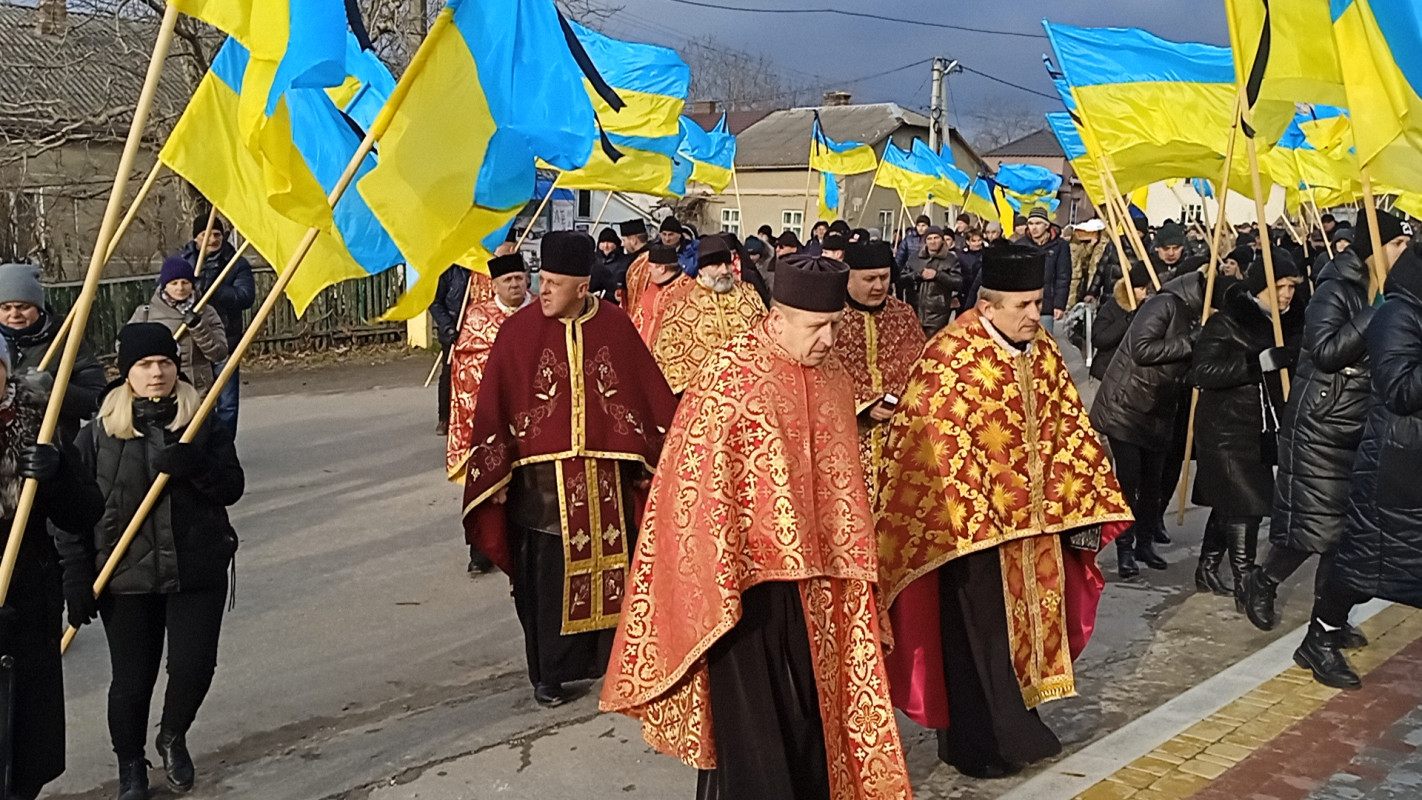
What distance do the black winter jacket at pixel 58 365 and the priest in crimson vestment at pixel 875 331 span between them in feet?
11.6

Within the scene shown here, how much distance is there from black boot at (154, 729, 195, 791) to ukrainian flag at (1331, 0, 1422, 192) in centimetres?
517

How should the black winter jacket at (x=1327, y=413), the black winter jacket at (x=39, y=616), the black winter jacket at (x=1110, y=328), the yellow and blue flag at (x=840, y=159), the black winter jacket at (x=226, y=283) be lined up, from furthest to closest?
the yellow and blue flag at (x=840, y=159)
the black winter jacket at (x=226, y=283)
the black winter jacket at (x=1110, y=328)
the black winter jacket at (x=1327, y=413)
the black winter jacket at (x=39, y=616)

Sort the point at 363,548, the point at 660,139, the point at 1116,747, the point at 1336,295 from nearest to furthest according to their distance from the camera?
1. the point at 1116,747
2. the point at 1336,295
3. the point at 363,548
4. the point at 660,139

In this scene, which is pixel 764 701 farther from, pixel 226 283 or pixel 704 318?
pixel 226 283

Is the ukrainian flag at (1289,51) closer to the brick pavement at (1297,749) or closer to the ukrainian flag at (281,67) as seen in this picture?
the brick pavement at (1297,749)

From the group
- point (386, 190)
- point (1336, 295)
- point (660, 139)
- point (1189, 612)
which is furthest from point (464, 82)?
point (660, 139)

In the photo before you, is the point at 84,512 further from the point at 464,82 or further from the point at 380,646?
the point at 380,646

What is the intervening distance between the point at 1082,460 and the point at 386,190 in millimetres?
2755

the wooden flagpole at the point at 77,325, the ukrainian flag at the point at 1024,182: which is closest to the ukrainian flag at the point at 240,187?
the wooden flagpole at the point at 77,325

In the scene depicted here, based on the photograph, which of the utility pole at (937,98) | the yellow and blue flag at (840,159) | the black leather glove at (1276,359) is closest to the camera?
the black leather glove at (1276,359)

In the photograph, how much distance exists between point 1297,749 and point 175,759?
4119 mm

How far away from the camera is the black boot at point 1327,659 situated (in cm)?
589

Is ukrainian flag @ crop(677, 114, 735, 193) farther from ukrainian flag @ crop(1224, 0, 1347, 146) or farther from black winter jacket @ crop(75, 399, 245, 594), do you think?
black winter jacket @ crop(75, 399, 245, 594)

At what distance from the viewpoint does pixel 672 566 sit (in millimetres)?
4062
